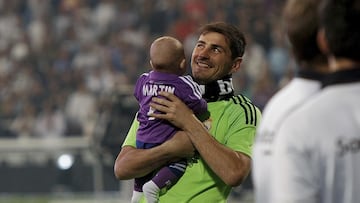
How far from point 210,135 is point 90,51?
1471 cm

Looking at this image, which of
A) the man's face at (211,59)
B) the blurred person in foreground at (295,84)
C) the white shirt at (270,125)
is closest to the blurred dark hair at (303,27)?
the blurred person in foreground at (295,84)

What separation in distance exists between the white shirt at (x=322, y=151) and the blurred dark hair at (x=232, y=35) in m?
2.28

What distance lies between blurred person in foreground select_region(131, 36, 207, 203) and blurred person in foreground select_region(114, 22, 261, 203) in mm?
42

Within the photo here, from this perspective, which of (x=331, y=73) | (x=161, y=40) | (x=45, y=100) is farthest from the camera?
(x=45, y=100)

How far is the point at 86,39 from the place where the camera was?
20.9 m

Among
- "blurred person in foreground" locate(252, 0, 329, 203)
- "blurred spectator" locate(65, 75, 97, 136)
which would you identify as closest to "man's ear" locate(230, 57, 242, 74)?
"blurred person in foreground" locate(252, 0, 329, 203)

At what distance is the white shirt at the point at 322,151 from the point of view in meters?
3.76

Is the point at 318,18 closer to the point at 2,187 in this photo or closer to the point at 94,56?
the point at 2,187

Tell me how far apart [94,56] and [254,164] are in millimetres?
16267

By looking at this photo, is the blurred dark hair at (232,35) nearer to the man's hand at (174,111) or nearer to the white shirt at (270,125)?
the man's hand at (174,111)

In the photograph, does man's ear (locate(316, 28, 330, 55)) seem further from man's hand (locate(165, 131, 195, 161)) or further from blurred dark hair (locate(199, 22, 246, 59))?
blurred dark hair (locate(199, 22, 246, 59))

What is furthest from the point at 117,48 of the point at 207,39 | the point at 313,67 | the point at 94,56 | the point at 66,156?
the point at 313,67

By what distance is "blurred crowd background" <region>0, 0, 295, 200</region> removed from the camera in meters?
19.0

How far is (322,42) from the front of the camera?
12.8ft
